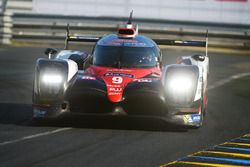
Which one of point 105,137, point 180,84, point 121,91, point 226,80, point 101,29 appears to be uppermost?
point 180,84

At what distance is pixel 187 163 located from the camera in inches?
335

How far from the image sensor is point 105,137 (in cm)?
1019

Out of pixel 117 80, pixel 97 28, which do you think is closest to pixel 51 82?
pixel 117 80

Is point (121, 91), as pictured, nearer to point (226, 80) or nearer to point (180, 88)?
point (180, 88)

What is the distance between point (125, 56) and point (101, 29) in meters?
15.0

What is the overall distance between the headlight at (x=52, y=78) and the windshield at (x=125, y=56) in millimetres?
1071

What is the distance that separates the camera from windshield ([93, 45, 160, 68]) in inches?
476

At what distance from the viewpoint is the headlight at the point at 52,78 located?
11.2 metres

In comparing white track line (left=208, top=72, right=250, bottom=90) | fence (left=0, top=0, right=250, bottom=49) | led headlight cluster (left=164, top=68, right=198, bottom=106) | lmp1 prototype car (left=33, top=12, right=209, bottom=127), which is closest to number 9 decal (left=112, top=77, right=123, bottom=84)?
lmp1 prototype car (left=33, top=12, right=209, bottom=127)

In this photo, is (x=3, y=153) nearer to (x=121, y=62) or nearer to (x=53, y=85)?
(x=53, y=85)

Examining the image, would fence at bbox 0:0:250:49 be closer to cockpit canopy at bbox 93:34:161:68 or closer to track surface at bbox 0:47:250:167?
track surface at bbox 0:47:250:167

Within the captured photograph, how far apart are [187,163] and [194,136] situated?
2186 mm

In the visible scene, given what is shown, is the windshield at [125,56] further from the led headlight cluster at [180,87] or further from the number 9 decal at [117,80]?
the led headlight cluster at [180,87]

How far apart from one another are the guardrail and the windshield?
1405cm
